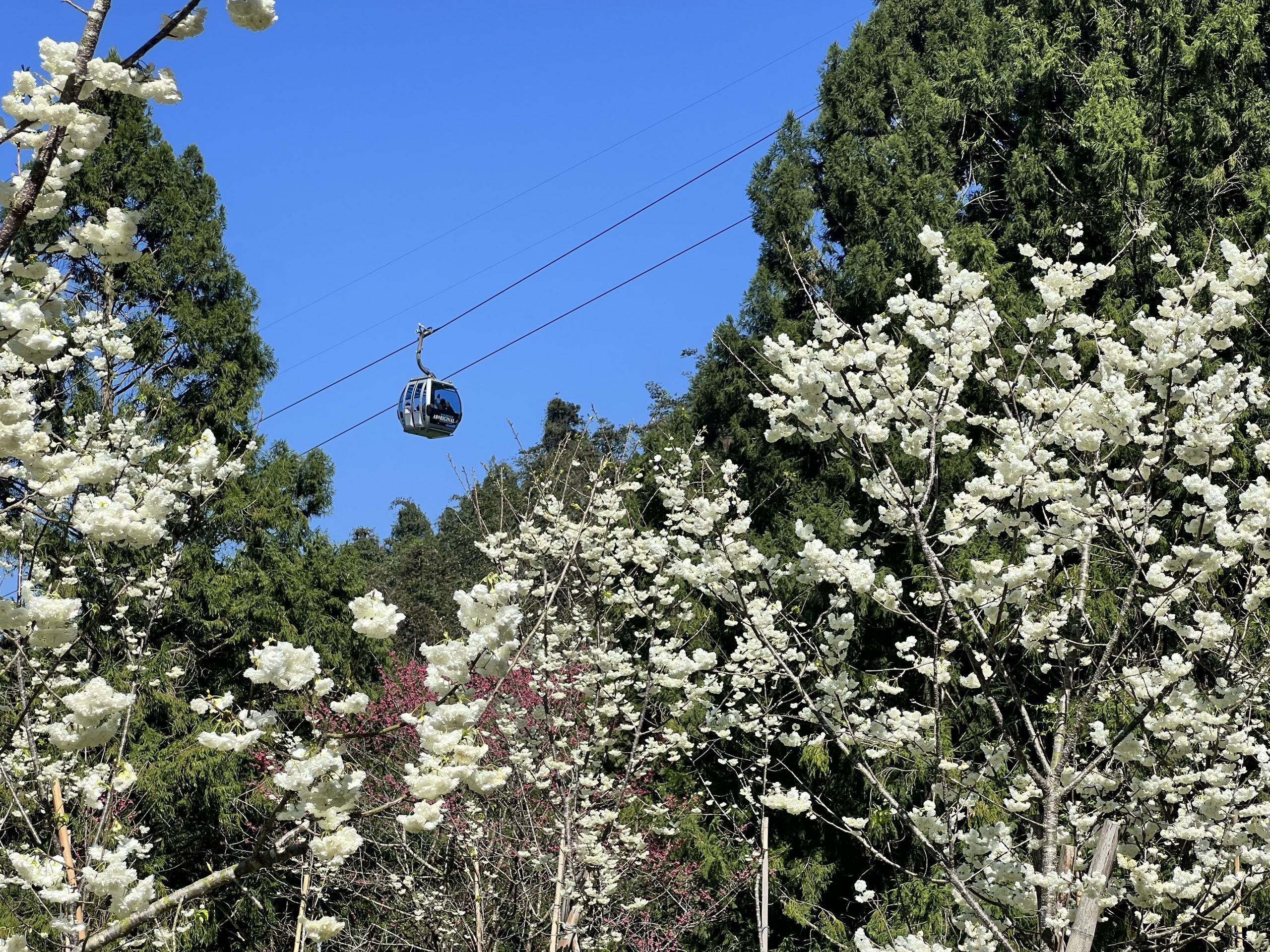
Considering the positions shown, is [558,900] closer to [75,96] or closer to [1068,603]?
[1068,603]

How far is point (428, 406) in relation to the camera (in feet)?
33.5

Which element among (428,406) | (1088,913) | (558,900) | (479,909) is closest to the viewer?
(1088,913)

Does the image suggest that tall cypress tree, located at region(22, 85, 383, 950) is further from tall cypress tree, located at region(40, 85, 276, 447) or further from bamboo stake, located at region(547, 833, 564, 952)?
bamboo stake, located at region(547, 833, 564, 952)

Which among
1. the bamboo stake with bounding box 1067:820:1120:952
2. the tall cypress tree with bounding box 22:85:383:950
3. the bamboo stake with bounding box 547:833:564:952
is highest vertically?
the tall cypress tree with bounding box 22:85:383:950

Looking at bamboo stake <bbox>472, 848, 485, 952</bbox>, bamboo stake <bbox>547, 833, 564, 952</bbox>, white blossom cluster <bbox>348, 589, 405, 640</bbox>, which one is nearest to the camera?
white blossom cluster <bbox>348, 589, 405, 640</bbox>

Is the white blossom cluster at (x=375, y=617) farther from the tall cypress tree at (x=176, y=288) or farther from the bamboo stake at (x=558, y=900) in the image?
the tall cypress tree at (x=176, y=288)

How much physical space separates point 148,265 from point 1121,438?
925 centimetres

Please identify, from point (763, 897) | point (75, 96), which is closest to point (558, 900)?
point (763, 897)

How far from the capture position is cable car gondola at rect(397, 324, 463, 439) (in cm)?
1024

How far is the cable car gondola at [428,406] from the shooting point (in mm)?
10242

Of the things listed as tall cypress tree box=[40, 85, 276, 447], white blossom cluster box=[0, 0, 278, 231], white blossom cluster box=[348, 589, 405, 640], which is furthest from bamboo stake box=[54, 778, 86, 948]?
tall cypress tree box=[40, 85, 276, 447]

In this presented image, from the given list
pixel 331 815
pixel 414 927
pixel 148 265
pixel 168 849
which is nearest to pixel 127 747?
pixel 168 849

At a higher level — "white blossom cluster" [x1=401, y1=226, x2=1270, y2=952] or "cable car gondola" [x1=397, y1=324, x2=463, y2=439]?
"cable car gondola" [x1=397, y1=324, x2=463, y2=439]

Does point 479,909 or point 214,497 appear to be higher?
point 214,497
